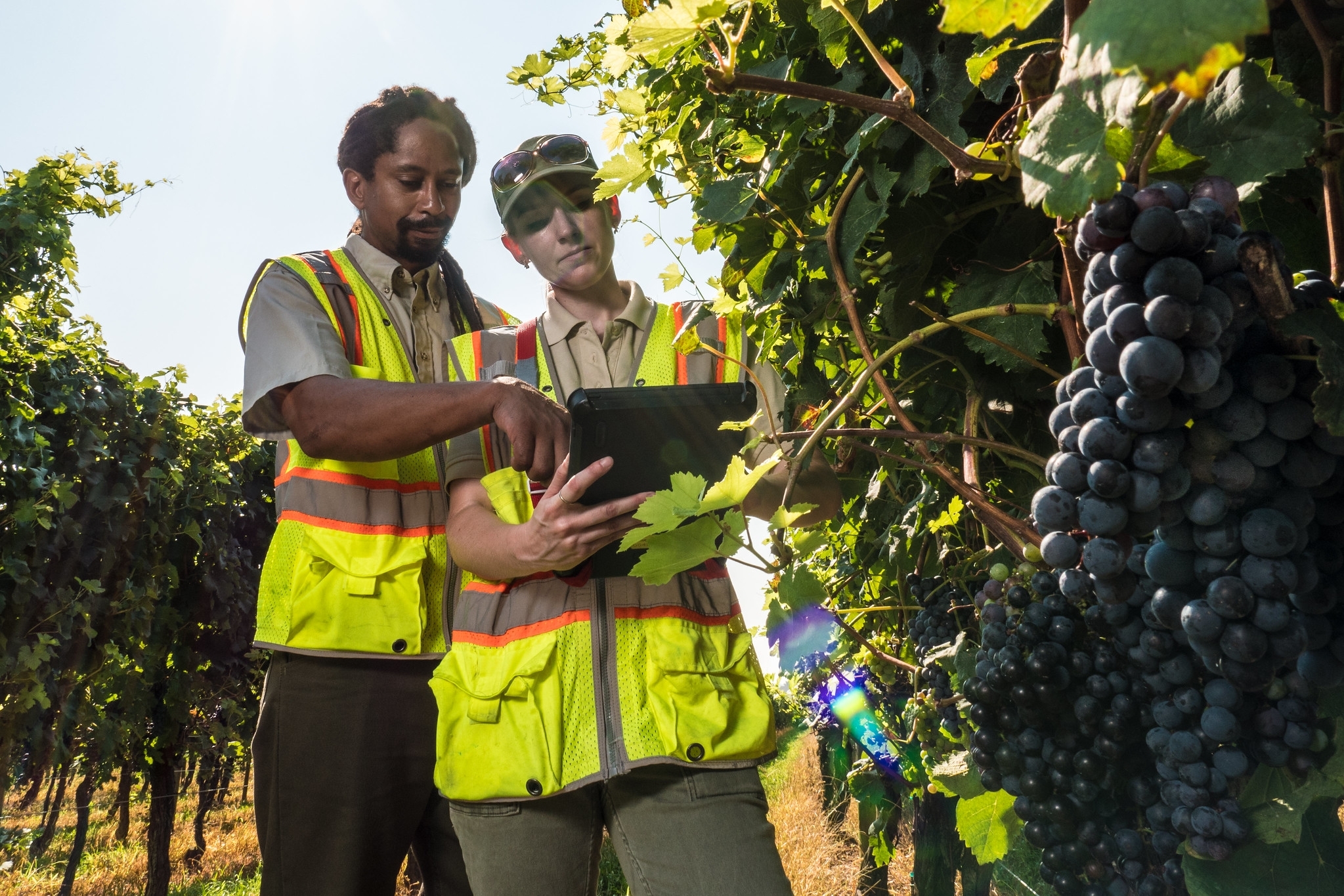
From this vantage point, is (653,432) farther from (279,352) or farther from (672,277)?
(279,352)

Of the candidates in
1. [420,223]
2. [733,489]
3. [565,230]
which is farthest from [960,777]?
[420,223]

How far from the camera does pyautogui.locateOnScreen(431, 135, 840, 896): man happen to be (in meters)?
1.47

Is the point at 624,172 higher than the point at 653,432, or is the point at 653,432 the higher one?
the point at 624,172

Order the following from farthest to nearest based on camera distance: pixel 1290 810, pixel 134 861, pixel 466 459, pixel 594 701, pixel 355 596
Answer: pixel 134 861 < pixel 355 596 < pixel 466 459 < pixel 594 701 < pixel 1290 810

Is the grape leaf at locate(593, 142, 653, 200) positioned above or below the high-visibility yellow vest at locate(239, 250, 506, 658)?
above

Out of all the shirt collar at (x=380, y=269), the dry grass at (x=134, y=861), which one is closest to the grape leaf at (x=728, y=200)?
the shirt collar at (x=380, y=269)

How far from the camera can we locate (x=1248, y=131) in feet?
2.31

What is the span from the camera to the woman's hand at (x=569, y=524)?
1444 millimetres

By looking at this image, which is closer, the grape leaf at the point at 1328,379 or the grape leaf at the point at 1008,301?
the grape leaf at the point at 1328,379

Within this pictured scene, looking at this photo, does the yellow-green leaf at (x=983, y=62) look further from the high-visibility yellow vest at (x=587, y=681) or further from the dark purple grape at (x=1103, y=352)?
the high-visibility yellow vest at (x=587, y=681)

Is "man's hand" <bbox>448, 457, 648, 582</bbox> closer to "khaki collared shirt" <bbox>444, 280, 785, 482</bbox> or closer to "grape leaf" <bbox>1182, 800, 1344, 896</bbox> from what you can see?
"khaki collared shirt" <bbox>444, 280, 785, 482</bbox>

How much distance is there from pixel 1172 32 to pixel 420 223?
82.3 inches

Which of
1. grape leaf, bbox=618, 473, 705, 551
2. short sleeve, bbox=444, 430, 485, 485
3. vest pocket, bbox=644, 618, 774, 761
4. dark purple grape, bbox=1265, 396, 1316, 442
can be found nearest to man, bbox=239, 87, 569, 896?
short sleeve, bbox=444, 430, 485, 485

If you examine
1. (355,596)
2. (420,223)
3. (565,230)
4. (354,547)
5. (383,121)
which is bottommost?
(355,596)
